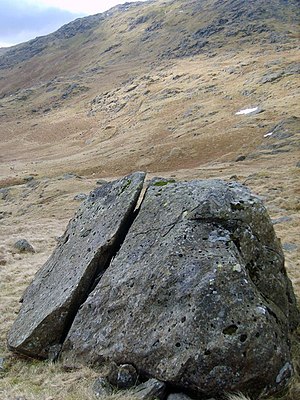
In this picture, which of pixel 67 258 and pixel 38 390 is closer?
pixel 38 390

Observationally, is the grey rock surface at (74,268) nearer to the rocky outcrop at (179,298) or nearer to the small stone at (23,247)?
the rocky outcrop at (179,298)

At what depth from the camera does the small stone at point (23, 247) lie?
1047 inches

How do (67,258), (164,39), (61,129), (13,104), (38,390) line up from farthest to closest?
(164,39)
(13,104)
(61,129)
(67,258)
(38,390)

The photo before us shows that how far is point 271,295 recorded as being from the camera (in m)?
10.2

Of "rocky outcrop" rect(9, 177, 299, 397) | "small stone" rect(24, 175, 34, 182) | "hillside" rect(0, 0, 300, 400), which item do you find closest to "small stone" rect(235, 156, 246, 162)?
"hillside" rect(0, 0, 300, 400)

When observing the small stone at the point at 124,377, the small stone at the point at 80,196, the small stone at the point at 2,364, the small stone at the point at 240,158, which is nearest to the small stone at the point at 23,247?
the small stone at the point at 2,364

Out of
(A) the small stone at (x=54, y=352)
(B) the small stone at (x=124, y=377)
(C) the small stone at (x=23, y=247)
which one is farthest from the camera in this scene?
(C) the small stone at (x=23, y=247)

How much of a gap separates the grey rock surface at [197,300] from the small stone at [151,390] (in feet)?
0.51

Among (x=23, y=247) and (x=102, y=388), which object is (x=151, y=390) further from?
(x=23, y=247)

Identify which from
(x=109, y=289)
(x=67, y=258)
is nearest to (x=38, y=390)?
(x=109, y=289)

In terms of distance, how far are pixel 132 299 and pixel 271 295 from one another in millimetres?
3554

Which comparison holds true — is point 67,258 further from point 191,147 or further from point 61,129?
point 61,129

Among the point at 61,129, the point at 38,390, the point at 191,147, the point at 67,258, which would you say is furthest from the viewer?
the point at 61,129

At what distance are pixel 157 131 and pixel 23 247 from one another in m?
52.0
